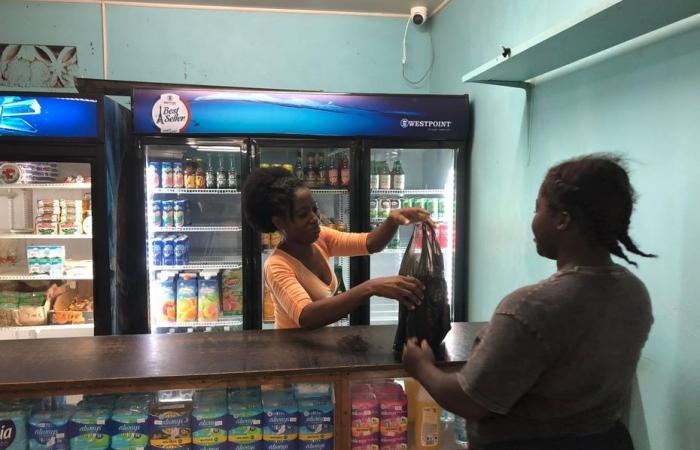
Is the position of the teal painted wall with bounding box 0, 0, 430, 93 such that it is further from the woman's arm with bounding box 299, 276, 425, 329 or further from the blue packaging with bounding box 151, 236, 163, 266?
the woman's arm with bounding box 299, 276, 425, 329

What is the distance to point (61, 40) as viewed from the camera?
3.84 m

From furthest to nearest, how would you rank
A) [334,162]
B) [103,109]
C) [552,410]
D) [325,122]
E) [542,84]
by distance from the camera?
[334,162] → [325,122] → [103,109] → [542,84] → [552,410]

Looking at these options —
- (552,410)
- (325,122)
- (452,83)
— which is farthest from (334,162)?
(552,410)

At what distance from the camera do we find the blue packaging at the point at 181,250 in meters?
3.56

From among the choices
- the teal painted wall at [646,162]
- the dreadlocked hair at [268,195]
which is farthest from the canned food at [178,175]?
the teal painted wall at [646,162]

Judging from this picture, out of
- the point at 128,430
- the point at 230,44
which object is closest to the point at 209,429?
the point at 128,430

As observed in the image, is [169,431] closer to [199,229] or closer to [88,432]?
[88,432]

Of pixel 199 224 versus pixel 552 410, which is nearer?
pixel 552 410

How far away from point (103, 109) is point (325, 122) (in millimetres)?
1401

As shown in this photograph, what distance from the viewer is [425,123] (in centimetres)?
339

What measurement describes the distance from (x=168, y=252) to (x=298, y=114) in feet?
4.57

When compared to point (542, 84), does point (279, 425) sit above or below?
below

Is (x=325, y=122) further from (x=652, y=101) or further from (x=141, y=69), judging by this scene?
(x=652, y=101)

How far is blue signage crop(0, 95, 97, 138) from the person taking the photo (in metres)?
2.93
